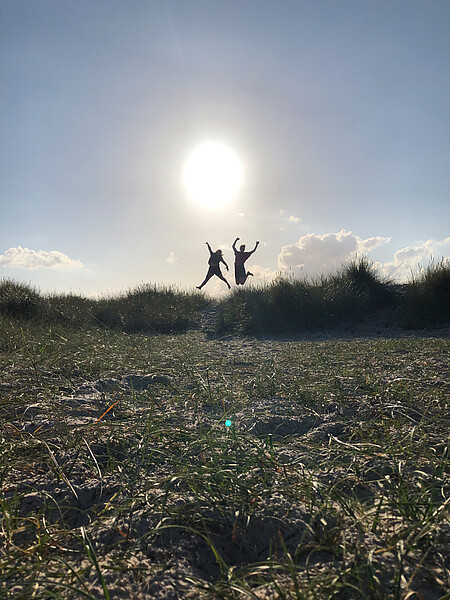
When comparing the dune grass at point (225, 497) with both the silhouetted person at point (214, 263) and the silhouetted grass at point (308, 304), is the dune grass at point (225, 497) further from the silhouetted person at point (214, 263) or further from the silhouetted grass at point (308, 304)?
the silhouetted person at point (214, 263)

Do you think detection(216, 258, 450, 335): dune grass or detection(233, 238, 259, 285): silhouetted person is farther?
detection(233, 238, 259, 285): silhouetted person

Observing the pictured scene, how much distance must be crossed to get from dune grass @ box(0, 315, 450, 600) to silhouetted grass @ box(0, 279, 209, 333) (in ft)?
23.5

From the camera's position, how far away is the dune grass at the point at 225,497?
2.71ft

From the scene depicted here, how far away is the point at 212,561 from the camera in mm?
929

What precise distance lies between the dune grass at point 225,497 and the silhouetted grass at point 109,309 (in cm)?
715

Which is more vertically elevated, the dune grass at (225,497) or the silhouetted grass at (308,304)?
the silhouetted grass at (308,304)

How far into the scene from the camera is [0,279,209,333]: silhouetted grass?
9609 millimetres

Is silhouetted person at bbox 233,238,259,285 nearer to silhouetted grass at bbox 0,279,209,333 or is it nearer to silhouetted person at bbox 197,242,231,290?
silhouetted person at bbox 197,242,231,290

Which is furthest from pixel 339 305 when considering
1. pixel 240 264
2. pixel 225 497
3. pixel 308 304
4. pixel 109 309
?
pixel 225 497

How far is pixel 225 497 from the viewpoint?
1.13 metres

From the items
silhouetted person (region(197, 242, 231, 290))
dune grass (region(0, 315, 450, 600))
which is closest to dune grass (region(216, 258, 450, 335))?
silhouetted person (region(197, 242, 231, 290))

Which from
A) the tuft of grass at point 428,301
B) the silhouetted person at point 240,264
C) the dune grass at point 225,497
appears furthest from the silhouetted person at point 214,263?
the dune grass at point 225,497

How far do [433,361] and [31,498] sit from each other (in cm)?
324

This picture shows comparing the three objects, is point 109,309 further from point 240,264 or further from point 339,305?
point 339,305
